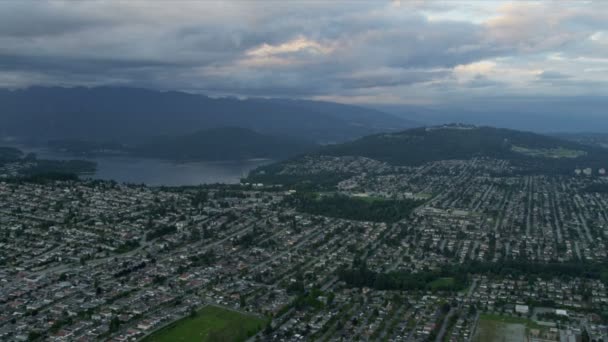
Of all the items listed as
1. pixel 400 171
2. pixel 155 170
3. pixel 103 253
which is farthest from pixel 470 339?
pixel 155 170

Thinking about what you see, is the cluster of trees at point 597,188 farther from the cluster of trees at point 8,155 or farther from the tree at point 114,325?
the cluster of trees at point 8,155

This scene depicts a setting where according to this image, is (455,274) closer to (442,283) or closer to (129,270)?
(442,283)

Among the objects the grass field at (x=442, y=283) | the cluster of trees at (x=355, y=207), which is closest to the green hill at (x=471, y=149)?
the cluster of trees at (x=355, y=207)

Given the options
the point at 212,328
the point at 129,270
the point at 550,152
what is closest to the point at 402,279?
the point at 212,328

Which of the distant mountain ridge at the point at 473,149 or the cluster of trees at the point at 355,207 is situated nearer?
the cluster of trees at the point at 355,207

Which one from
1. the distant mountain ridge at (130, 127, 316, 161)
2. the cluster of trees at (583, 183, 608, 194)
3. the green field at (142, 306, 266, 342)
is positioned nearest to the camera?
the green field at (142, 306, 266, 342)

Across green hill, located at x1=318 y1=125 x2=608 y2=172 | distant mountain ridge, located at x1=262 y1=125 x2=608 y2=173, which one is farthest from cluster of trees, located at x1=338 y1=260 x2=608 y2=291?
green hill, located at x1=318 y1=125 x2=608 y2=172

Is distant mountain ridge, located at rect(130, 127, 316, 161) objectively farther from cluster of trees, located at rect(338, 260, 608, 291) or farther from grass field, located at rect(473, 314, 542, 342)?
grass field, located at rect(473, 314, 542, 342)
